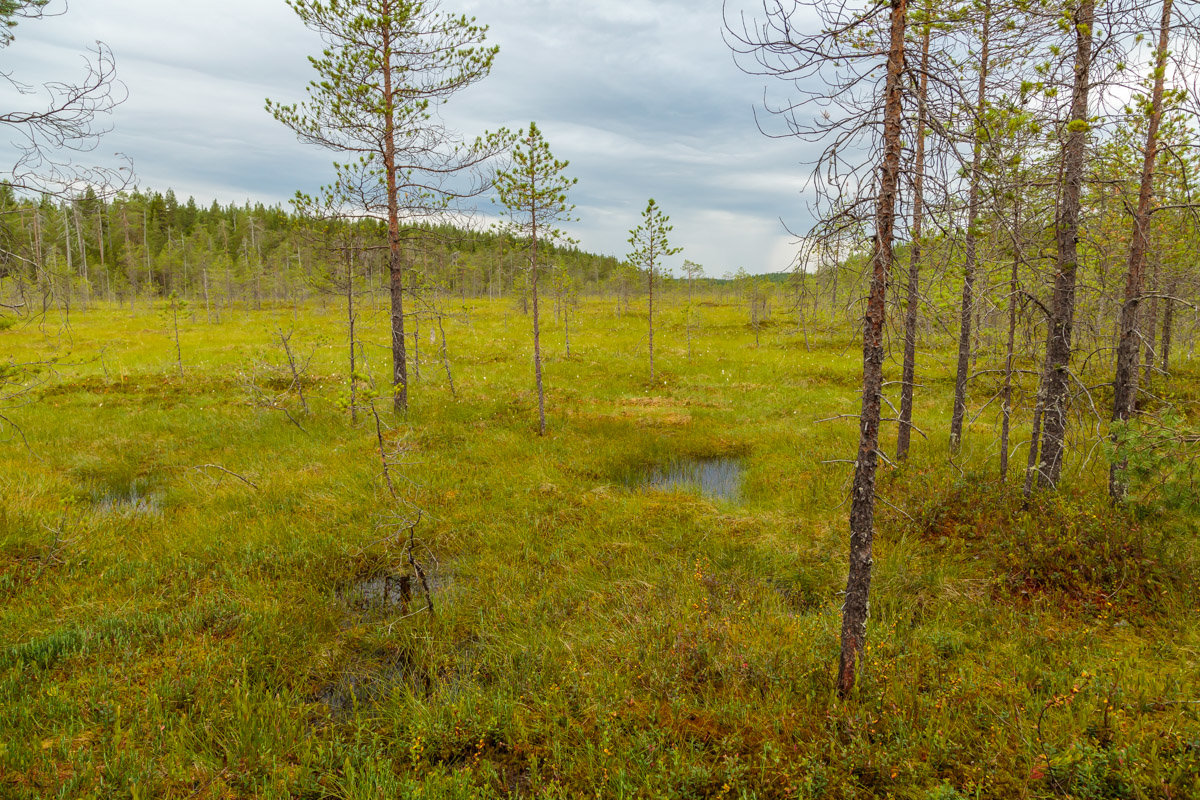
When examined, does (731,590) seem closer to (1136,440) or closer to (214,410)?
(1136,440)

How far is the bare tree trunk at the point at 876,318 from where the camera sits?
3.88 meters

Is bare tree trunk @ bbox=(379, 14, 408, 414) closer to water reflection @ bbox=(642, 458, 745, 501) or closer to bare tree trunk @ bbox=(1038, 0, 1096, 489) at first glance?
water reflection @ bbox=(642, 458, 745, 501)

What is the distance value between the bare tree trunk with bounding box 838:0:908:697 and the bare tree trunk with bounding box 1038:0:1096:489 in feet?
13.5

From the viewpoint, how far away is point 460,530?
8359mm

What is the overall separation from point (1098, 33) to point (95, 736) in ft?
42.2

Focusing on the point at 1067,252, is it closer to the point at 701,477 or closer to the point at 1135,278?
the point at 1135,278

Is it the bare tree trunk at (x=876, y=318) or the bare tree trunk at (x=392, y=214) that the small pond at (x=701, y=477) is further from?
the bare tree trunk at (x=392, y=214)

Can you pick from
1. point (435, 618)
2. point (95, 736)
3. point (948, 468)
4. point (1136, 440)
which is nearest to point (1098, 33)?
point (1136, 440)

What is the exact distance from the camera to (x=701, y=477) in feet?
38.5

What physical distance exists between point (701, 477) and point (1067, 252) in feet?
24.4

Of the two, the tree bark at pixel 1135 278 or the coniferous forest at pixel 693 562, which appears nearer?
the coniferous forest at pixel 693 562

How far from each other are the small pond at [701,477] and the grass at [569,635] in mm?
505

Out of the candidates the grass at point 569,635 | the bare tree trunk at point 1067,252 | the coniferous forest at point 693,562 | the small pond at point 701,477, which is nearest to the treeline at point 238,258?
the coniferous forest at point 693,562

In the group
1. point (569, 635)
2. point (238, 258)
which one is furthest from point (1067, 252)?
point (238, 258)
